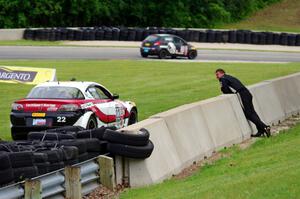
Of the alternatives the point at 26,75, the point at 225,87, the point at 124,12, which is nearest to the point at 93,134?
the point at 225,87

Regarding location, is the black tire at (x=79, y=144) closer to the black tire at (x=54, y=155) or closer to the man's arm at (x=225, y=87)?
the black tire at (x=54, y=155)

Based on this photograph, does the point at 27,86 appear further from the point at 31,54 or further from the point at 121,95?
the point at 31,54

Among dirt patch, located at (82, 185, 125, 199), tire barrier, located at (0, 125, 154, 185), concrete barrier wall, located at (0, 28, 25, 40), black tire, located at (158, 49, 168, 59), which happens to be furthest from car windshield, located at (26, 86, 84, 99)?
concrete barrier wall, located at (0, 28, 25, 40)

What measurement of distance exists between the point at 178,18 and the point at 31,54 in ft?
95.0

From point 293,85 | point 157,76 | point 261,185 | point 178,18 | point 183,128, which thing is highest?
point 261,185

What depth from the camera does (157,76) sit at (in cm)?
3291

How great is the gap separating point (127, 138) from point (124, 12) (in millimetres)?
Answer: 59237

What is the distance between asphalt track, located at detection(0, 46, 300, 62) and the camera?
4425cm

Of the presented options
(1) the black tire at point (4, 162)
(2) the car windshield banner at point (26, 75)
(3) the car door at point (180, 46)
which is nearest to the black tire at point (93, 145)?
(1) the black tire at point (4, 162)

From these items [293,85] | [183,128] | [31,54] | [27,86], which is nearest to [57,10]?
[31,54]

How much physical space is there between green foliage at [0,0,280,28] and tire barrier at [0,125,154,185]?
169ft

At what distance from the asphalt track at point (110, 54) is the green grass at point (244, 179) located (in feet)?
97.1

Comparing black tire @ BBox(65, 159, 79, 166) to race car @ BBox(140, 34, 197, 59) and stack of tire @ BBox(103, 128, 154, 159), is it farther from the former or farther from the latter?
race car @ BBox(140, 34, 197, 59)

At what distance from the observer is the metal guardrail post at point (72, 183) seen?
10.5m
